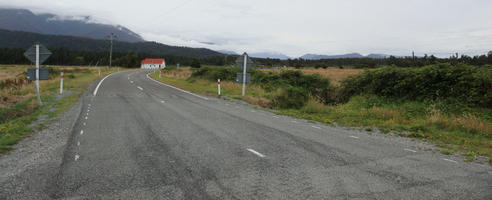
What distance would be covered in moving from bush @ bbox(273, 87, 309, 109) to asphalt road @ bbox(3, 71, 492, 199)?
6719mm

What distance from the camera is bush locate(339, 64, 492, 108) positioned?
11.2 m

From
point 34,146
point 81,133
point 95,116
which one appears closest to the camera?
point 34,146

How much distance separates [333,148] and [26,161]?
604cm

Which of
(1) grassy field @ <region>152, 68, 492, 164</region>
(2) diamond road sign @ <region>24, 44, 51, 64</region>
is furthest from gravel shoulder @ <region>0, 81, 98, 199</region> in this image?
(1) grassy field @ <region>152, 68, 492, 164</region>

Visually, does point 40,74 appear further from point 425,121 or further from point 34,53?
point 425,121

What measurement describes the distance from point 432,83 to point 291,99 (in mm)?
6303

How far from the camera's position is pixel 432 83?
12.9 m

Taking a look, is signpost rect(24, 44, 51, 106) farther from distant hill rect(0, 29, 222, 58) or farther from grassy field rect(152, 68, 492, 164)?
distant hill rect(0, 29, 222, 58)

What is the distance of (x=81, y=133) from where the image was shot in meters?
7.87

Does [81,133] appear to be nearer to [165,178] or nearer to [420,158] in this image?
[165,178]

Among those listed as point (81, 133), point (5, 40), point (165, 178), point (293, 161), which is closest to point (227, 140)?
point (293, 161)

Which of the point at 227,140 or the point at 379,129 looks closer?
the point at 227,140

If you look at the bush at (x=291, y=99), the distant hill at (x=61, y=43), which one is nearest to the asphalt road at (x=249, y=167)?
the bush at (x=291, y=99)

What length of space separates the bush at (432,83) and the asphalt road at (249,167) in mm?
5638
